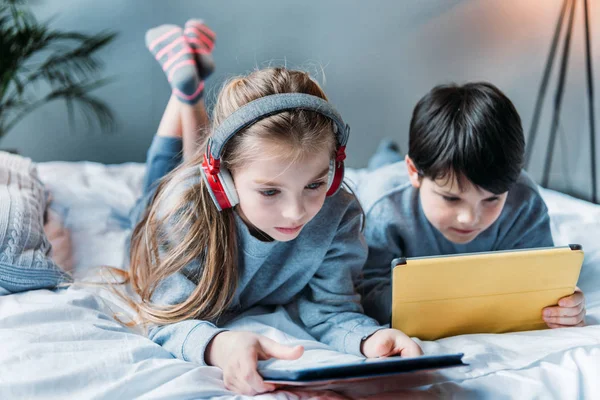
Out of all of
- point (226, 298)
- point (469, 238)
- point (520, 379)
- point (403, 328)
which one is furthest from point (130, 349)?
point (469, 238)

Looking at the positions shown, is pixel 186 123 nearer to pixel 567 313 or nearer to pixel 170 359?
pixel 170 359

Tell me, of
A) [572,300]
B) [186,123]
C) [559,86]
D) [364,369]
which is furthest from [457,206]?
[559,86]

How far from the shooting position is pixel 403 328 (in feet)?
3.19

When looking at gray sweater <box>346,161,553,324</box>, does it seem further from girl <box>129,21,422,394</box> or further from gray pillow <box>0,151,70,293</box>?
gray pillow <box>0,151,70,293</box>

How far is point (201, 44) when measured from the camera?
4.70 feet

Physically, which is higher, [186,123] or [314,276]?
[186,123]

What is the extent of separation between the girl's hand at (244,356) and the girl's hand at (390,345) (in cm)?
17

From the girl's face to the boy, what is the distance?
280mm

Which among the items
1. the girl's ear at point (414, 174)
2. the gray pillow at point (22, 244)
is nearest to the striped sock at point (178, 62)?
the gray pillow at point (22, 244)

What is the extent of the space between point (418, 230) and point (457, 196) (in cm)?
16

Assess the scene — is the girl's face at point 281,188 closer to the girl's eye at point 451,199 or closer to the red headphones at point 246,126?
the red headphones at point 246,126

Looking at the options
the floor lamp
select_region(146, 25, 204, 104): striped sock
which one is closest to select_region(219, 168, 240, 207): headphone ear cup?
select_region(146, 25, 204, 104): striped sock

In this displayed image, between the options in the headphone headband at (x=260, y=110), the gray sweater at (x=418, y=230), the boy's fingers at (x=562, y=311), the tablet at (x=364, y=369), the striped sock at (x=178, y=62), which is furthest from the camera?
the striped sock at (x=178, y=62)

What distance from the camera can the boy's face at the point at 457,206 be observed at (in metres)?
1.07
